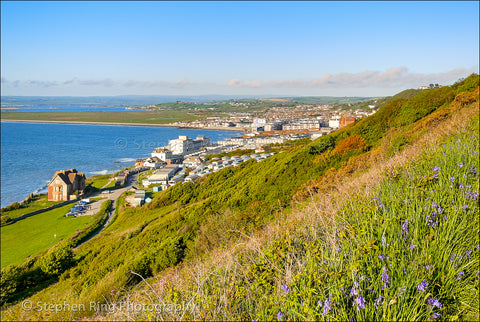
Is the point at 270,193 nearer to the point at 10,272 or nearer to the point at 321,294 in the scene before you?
the point at 10,272

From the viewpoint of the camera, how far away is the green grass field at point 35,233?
14.3m

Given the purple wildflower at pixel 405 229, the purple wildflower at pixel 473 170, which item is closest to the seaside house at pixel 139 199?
the purple wildflower at pixel 473 170

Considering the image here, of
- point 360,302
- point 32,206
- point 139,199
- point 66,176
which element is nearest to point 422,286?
point 360,302

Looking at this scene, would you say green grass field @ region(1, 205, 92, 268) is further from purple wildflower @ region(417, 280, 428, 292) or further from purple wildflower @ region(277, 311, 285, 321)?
purple wildflower @ region(417, 280, 428, 292)

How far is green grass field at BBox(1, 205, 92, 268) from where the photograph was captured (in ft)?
46.9

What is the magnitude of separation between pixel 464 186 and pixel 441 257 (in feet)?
3.64

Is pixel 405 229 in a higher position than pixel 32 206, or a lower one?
higher

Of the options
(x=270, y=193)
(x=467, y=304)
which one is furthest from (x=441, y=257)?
(x=270, y=193)

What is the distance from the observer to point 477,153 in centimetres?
322

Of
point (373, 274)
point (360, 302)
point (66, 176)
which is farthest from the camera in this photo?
point (66, 176)

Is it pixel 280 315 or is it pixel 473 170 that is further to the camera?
pixel 473 170

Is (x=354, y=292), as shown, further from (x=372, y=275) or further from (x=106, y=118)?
(x=106, y=118)

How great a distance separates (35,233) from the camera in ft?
56.9

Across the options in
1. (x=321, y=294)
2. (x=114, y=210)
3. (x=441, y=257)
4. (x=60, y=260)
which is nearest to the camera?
(x=321, y=294)
